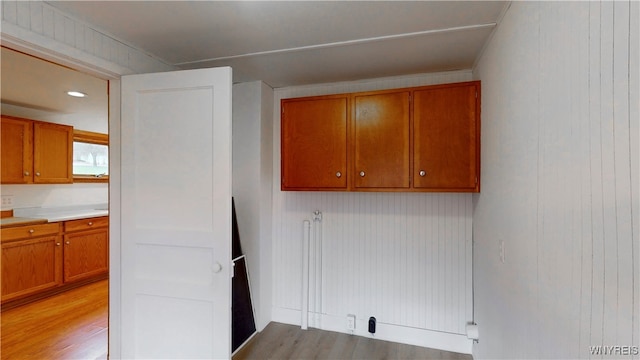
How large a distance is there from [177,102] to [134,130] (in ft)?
1.22

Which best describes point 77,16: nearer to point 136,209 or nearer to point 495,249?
point 136,209

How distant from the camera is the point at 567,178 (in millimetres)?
924

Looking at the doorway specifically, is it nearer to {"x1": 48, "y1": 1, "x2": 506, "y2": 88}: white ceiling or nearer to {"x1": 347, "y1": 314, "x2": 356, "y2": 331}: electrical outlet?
{"x1": 48, "y1": 1, "x2": 506, "y2": 88}: white ceiling

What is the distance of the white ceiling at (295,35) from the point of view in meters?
1.56

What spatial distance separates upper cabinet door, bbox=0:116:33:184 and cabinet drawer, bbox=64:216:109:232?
68 cm

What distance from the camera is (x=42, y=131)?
3.75 m

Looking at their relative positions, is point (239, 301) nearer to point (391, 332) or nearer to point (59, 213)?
point (391, 332)

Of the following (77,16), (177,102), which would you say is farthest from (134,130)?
(77,16)

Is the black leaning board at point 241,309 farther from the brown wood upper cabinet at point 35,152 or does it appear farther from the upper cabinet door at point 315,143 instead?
the brown wood upper cabinet at point 35,152

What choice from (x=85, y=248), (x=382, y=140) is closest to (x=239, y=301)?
(x=382, y=140)

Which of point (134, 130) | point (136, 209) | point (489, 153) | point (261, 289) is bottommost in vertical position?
point (261, 289)

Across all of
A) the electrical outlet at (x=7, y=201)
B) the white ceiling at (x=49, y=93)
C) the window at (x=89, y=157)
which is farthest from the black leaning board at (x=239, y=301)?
the electrical outlet at (x=7, y=201)

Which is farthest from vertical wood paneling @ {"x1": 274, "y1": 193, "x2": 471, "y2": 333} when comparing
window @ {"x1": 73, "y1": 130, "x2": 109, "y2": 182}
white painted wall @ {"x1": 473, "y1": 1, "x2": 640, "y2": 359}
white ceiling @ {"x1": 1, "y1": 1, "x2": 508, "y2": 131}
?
window @ {"x1": 73, "y1": 130, "x2": 109, "y2": 182}

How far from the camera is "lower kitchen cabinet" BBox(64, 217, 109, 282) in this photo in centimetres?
379
